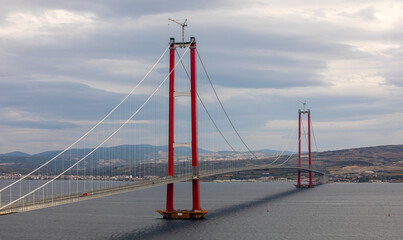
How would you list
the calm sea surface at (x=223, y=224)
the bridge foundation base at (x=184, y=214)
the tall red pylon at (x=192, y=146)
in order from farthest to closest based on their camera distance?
the bridge foundation base at (x=184, y=214), the tall red pylon at (x=192, y=146), the calm sea surface at (x=223, y=224)

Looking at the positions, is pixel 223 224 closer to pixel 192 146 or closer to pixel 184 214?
pixel 184 214

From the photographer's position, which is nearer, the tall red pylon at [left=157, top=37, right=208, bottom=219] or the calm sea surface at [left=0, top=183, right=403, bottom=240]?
the calm sea surface at [left=0, top=183, right=403, bottom=240]

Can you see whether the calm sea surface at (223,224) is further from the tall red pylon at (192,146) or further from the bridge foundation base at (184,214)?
the tall red pylon at (192,146)

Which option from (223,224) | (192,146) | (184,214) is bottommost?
(223,224)

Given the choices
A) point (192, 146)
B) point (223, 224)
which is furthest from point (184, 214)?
point (192, 146)

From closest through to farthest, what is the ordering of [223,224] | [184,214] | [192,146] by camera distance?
[223,224]
[192,146]
[184,214]

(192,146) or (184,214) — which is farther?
(184,214)

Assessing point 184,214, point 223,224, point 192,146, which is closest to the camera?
point 223,224

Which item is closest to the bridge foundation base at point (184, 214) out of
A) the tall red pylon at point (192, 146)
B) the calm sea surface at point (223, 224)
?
the tall red pylon at point (192, 146)

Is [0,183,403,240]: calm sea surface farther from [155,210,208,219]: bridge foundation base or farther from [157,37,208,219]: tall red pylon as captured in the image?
[157,37,208,219]: tall red pylon

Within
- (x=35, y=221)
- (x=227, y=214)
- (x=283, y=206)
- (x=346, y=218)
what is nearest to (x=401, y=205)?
(x=283, y=206)

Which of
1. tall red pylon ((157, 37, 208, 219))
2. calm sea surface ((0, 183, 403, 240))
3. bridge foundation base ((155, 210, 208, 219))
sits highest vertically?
tall red pylon ((157, 37, 208, 219))

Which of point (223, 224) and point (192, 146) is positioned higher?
point (192, 146)

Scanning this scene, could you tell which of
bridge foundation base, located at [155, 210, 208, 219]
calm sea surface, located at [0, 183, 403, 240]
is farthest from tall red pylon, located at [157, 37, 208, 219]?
calm sea surface, located at [0, 183, 403, 240]
